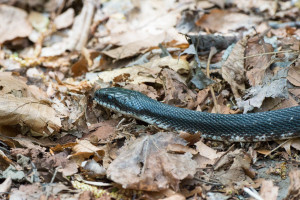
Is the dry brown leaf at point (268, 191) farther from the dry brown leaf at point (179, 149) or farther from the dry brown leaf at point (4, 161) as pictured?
the dry brown leaf at point (4, 161)

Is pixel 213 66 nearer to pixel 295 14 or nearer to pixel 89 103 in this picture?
pixel 89 103

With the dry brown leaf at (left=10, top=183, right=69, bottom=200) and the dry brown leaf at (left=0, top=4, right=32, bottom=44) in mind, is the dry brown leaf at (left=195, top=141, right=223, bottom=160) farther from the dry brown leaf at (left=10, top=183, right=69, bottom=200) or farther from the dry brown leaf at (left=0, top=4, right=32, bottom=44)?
the dry brown leaf at (left=0, top=4, right=32, bottom=44)

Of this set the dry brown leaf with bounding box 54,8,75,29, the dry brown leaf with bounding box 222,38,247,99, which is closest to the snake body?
the dry brown leaf with bounding box 222,38,247,99

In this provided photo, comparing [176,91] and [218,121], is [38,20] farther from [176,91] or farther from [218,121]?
[218,121]

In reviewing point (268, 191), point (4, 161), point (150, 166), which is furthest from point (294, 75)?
point (4, 161)

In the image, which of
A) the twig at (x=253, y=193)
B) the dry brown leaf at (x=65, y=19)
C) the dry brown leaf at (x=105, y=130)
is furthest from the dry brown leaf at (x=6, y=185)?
the dry brown leaf at (x=65, y=19)
